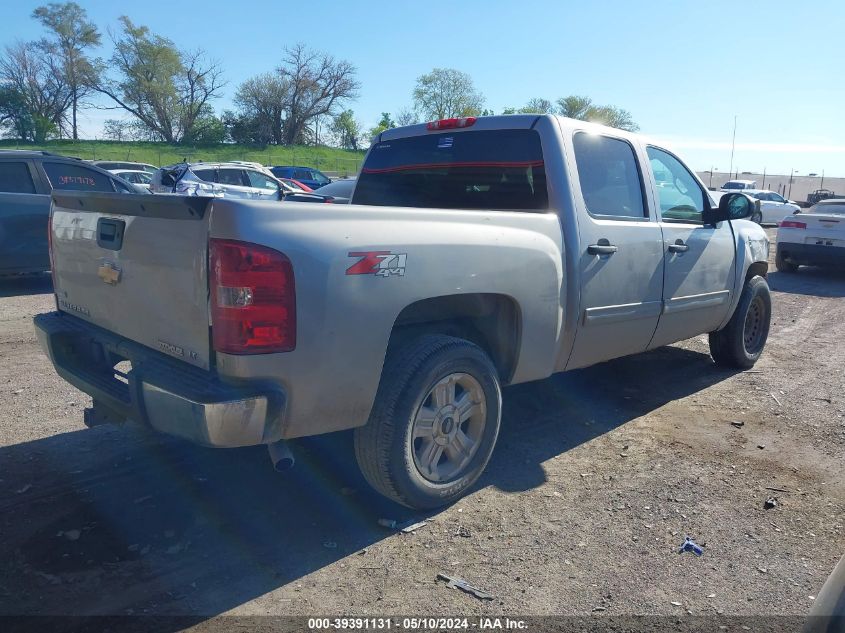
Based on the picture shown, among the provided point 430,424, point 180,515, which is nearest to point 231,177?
point 180,515

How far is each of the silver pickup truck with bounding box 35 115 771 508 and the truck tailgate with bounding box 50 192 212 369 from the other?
1 centimetres

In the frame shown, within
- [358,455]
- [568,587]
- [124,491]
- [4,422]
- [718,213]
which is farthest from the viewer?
[718,213]

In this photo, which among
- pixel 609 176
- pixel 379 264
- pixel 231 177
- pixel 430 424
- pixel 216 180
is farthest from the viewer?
pixel 231 177

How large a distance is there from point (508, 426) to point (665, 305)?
138cm

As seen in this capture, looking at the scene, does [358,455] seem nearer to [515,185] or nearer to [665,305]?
A: [515,185]

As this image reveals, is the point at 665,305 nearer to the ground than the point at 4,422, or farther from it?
farther from it

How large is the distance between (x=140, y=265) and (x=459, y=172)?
225 centimetres

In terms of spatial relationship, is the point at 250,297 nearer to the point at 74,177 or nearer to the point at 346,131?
the point at 74,177

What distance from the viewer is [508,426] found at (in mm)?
4867

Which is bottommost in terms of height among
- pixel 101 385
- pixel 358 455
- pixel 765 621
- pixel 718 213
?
pixel 765 621

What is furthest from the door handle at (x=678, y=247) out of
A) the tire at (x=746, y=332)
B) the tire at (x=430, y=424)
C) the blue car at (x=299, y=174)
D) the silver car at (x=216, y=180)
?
the blue car at (x=299, y=174)

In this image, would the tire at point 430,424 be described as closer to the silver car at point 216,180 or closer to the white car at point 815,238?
the white car at point 815,238

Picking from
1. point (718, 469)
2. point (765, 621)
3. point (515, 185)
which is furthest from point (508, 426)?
point (765, 621)

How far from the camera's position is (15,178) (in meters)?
9.24
